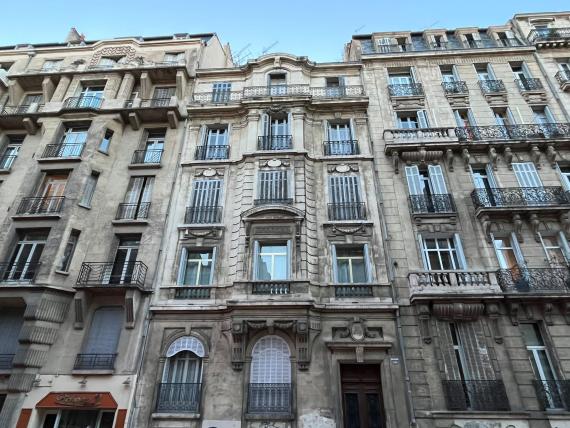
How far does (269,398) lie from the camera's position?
10859mm

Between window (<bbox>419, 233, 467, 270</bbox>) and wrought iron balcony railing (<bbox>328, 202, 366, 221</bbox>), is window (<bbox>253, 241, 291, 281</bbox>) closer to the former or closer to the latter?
wrought iron balcony railing (<bbox>328, 202, 366, 221</bbox>)

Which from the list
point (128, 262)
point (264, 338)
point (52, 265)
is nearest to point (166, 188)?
point (128, 262)

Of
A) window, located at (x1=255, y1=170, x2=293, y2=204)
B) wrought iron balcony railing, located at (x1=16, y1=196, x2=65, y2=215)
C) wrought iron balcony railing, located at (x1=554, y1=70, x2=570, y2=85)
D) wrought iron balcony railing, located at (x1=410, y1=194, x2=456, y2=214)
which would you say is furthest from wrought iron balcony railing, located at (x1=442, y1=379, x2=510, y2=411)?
wrought iron balcony railing, located at (x1=16, y1=196, x2=65, y2=215)

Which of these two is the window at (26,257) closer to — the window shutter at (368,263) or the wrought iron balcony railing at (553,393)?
the window shutter at (368,263)

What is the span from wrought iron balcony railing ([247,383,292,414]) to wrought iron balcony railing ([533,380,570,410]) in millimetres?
7780

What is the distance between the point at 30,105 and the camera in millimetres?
18094

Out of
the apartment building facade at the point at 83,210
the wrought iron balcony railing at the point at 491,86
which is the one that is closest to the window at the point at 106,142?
the apartment building facade at the point at 83,210

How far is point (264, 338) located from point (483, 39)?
2098 centimetres

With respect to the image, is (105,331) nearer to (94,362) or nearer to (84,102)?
(94,362)

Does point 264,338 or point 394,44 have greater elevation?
point 394,44

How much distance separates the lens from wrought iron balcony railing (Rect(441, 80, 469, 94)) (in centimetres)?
1752

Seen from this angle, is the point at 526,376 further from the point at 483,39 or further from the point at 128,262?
the point at 483,39

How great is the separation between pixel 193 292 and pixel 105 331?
3475 millimetres

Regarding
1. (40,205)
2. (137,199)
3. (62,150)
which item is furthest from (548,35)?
(40,205)
